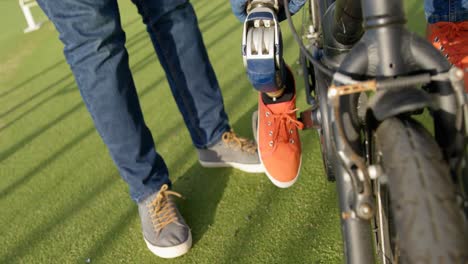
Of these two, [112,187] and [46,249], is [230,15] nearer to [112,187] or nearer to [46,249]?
[112,187]

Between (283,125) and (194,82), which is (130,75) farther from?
(283,125)

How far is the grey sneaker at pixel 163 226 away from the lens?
41.4 inches

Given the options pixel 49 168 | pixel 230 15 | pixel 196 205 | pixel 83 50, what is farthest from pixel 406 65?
pixel 230 15

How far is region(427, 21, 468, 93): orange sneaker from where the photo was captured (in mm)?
1090

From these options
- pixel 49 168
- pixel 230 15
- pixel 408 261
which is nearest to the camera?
pixel 408 261

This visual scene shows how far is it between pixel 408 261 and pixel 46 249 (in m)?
1.03

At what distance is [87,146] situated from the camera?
65.7 inches

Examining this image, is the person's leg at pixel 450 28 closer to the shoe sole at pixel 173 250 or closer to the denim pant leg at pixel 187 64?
the denim pant leg at pixel 187 64

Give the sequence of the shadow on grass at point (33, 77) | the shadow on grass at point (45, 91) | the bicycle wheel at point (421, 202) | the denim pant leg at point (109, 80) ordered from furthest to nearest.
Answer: the shadow on grass at point (33, 77) → the shadow on grass at point (45, 91) → the denim pant leg at point (109, 80) → the bicycle wheel at point (421, 202)

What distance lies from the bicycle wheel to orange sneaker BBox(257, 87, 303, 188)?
0.58 meters

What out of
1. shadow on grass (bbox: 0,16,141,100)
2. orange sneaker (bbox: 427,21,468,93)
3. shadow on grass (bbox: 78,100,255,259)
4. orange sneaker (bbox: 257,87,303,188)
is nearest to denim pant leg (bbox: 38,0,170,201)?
shadow on grass (bbox: 78,100,255,259)

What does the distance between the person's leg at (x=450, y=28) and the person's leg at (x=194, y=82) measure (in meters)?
0.60

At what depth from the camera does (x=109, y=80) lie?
3.31ft

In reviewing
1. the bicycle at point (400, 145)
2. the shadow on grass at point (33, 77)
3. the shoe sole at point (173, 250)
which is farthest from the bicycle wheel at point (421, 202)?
the shadow on grass at point (33, 77)
